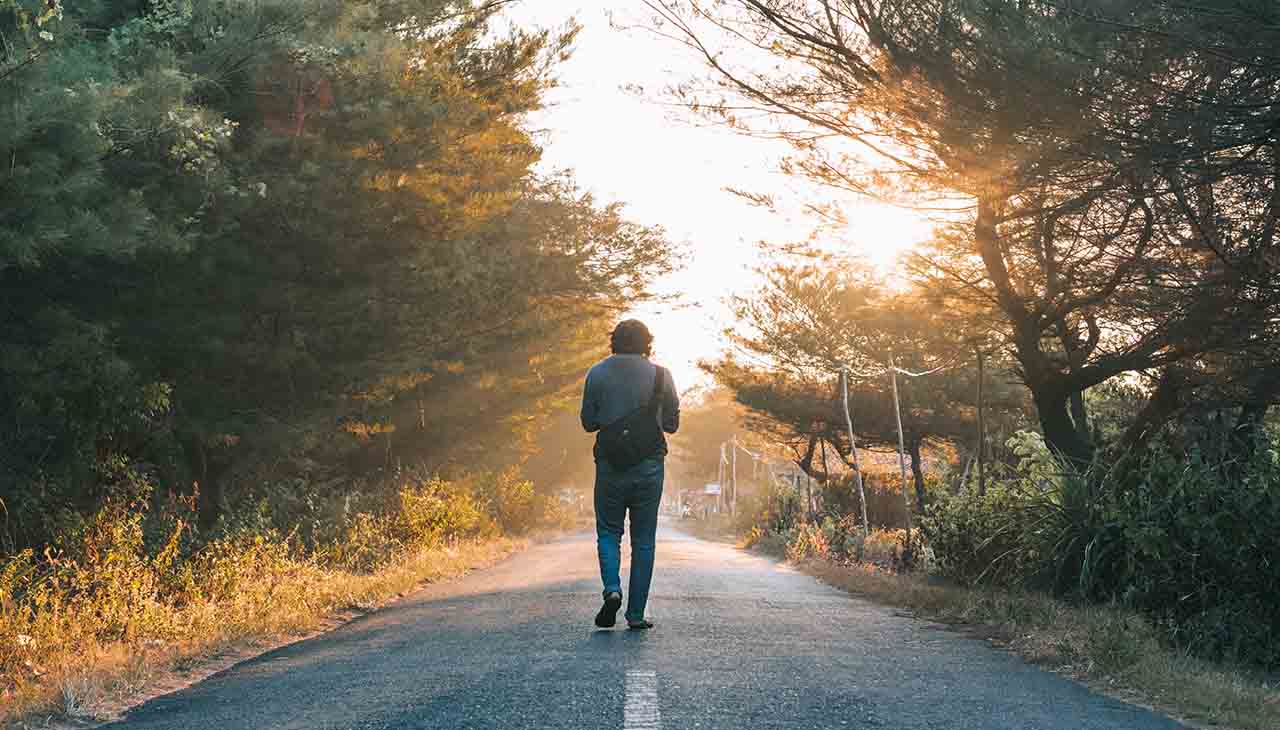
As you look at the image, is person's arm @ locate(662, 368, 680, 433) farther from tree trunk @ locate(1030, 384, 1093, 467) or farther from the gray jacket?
tree trunk @ locate(1030, 384, 1093, 467)

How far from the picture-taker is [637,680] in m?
6.37

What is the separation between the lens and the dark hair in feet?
29.6

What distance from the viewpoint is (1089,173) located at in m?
9.30

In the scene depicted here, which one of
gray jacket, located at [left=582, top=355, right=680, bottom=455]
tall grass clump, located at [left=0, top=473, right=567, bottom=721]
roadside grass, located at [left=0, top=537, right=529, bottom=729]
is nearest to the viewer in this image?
roadside grass, located at [left=0, top=537, right=529, bottom=729]

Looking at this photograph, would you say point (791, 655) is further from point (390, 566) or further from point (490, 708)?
point (390, 566)

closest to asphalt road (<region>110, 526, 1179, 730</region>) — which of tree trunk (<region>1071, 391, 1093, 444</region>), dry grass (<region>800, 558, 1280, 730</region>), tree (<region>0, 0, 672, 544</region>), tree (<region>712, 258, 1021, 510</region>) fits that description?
dry grass (<region>800, 558, 1280, 730</region>)

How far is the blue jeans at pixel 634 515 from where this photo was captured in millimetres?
8742

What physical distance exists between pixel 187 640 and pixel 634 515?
3328mm

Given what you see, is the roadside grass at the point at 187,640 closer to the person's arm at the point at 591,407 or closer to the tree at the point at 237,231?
the tree at the point at 237,231

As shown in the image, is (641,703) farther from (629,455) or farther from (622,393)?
(622,393)

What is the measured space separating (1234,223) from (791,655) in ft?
19.9

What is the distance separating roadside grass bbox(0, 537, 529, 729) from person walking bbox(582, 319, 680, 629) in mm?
2803

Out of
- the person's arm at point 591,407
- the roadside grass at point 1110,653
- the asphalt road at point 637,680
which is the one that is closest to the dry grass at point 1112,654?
the roadside grass at point 1110,653

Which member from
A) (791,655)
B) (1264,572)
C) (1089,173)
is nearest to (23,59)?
(791,655)
